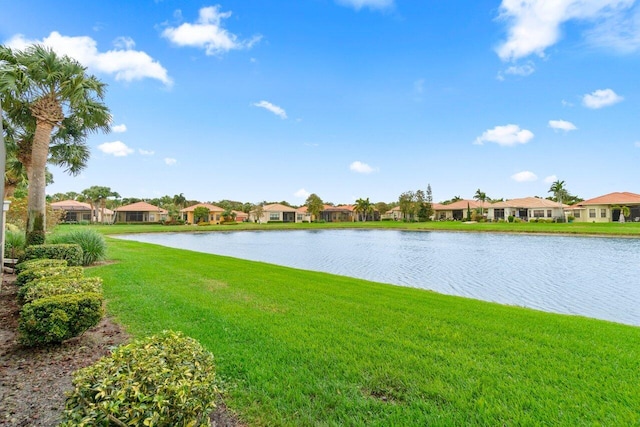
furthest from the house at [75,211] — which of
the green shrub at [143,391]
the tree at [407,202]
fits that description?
the green shrub at [143,391]

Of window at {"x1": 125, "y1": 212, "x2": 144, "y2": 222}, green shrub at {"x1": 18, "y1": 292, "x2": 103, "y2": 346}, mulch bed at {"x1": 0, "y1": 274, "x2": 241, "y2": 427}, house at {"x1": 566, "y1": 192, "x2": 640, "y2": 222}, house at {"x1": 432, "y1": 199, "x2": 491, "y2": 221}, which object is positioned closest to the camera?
mulch bed at {"x1": 0, "y1": 274, "x2": 241, "y2": 427}

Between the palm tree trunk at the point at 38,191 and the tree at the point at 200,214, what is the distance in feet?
150

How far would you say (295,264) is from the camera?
14609 millimetres

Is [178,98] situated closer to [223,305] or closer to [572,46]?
[223,305]

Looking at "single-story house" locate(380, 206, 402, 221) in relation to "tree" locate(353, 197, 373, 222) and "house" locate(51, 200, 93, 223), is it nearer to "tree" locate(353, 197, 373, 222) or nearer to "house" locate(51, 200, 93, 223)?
"tree" locate(353, 197, 373, 222)

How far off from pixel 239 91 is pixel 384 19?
39.3 feet

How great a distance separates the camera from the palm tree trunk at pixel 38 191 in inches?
377

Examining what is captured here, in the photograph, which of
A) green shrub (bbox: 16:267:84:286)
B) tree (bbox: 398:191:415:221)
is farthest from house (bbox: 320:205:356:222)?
green shrub (bbox: 16:267:84:286)

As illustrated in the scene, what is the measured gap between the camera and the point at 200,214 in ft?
180

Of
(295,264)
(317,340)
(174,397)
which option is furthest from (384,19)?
(174,397)

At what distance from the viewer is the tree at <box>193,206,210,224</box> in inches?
2140

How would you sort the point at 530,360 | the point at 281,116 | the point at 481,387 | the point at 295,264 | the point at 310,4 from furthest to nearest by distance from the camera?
the point at 281,116, the point at 310,4, the point at 295,264, the point at 530,360, the point at 481,387

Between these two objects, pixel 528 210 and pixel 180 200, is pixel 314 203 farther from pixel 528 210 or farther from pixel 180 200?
pixel 528 210

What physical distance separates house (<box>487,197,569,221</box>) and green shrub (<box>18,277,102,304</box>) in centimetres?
6018
